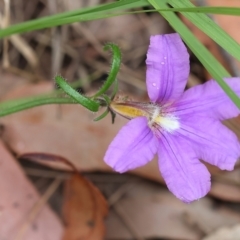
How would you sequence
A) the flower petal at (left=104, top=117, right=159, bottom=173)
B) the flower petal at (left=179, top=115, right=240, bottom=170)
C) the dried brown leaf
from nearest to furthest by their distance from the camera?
the flower petal at (left=104, top=117, right=159, bottom=173) → the flower petal at (left=179, top=115, right=240, bottom=170) → the dried brown leaf

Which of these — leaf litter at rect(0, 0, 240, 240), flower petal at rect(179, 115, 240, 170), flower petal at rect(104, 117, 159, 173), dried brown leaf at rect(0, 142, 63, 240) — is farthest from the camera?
leaf litter at rect(0, 0, 240, 240)

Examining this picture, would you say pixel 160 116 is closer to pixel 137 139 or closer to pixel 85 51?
pixel 137 139

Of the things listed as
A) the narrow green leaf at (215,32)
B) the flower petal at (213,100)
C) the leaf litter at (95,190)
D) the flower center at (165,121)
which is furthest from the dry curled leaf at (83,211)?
the narrow green leaf at (215,32)

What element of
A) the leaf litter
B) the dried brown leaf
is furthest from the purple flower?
the dried brown leaf

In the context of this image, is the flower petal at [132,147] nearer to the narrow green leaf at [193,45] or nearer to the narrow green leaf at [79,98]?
the narrow green leaf at [79,98]

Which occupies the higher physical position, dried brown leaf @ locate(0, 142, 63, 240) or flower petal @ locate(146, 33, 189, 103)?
flower petal @ locate(146, 33, 189, 103)

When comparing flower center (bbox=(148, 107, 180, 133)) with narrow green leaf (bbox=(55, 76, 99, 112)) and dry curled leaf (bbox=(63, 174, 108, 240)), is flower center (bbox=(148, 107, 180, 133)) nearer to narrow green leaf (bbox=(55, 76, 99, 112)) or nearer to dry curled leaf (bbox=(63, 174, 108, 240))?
narrow green leaf (bbox=(55, 76, 99, 112))

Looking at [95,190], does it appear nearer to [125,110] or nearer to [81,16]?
[125,110]
